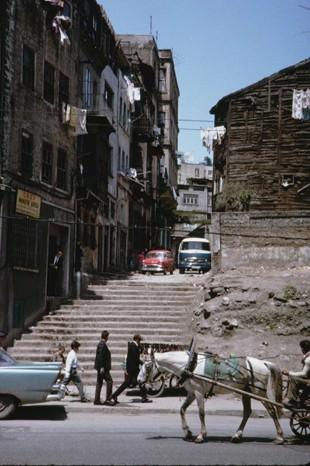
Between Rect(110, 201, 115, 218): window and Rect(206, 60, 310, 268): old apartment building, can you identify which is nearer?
Rect(206, 60, 310, 268): old apartment building

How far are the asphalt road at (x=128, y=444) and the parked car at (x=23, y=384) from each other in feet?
1.31

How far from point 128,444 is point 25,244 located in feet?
45.0

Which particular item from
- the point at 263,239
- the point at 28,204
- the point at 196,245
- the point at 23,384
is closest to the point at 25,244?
the point at 28,204

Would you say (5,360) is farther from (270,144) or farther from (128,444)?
(270,144)

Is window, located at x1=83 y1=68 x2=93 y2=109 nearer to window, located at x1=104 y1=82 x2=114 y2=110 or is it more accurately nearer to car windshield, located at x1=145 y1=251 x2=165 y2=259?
window, located at x1=104 y1=82 x2=114 y2=110

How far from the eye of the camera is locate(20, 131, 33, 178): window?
79.6 ft

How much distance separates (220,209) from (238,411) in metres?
18.5

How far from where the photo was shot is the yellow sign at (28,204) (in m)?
23.1

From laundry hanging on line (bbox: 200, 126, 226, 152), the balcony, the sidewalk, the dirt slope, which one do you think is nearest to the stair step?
the dirt slope

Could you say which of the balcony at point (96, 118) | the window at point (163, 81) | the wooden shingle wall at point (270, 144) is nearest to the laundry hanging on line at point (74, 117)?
the balcony at point (96, 118)

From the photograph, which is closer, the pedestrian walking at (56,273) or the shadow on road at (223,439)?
the shadow on road at (223,439)

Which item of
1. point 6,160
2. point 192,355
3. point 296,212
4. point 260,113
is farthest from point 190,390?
point 260,113

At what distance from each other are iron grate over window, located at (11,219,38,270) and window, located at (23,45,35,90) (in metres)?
4.98

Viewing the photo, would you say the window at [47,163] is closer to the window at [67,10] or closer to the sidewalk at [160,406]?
the window at [67,10]
